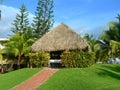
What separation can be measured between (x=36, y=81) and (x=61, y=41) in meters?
10.4

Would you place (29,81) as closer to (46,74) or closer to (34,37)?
(46,74)

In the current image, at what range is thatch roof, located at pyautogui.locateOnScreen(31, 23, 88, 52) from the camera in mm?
33094

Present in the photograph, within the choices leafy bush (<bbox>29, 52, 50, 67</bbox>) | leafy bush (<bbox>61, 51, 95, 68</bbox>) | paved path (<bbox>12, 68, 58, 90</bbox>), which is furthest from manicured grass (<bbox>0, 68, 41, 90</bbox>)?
leafy bush (<bbox>61, 51, 95, 68</bbox>)

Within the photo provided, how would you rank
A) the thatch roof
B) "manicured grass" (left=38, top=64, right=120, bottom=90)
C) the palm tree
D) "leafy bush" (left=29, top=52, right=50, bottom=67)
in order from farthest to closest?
the palm tree, the thatch roof, "leafy bush" (left=29, top=52, right=50, bottom=67), "manicured grass" (left=38, top=64, right=120, bottom=90)

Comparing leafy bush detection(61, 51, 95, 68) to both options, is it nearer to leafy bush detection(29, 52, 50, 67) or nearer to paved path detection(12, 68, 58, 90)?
leafy bush detection(29, 52, 50, 67)

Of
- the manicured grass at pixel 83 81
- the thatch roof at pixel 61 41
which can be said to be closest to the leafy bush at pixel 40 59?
the thatch roof at pixel 61 41

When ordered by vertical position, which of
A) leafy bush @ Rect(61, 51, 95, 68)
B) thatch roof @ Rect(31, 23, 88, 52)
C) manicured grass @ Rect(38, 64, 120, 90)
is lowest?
manicured grass @ Rect(38, 64, 120, 90)

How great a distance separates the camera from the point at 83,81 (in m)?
22.6

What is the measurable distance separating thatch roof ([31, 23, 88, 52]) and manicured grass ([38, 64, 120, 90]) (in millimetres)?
5159

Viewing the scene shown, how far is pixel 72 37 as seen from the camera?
34219mm

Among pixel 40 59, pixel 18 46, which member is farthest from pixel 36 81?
pixel 18 46

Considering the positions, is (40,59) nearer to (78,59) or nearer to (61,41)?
(61,41)

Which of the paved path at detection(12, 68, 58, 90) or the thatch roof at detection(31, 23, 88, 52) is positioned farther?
the thatch roof at detection(31, 23, 88, 52)

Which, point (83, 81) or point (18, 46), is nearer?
point (83, 81)
